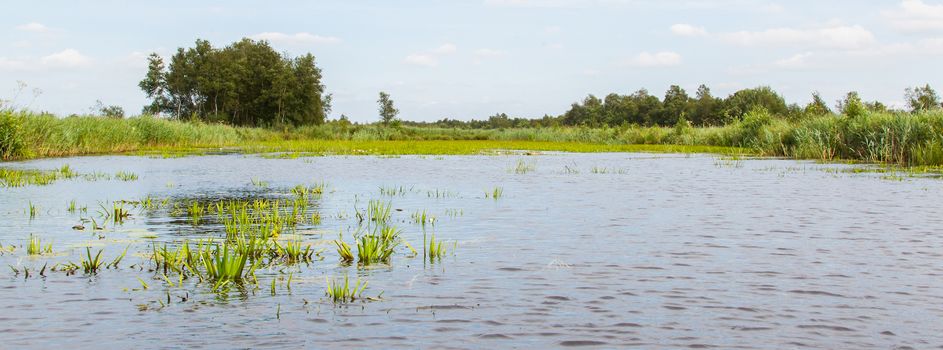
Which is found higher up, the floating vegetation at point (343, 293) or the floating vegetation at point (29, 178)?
the floating vegetation at point (29, 178)

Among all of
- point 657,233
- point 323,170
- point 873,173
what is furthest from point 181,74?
point 657,233

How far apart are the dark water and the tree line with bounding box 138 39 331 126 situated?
96702 millimetres

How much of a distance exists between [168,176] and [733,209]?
18672 mm

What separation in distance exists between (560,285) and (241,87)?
364ft

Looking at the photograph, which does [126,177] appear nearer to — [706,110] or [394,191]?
[394,191]

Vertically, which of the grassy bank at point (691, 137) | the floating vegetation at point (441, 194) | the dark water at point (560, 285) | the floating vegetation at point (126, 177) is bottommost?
the dark water at point (560, 285)

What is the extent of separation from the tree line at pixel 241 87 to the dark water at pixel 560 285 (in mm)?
96702

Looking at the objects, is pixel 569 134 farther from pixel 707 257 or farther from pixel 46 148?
pixel 707 257

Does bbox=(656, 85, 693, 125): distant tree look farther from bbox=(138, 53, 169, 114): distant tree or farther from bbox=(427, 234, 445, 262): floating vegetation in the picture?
bbox=(427, 234, 445, 262): floating vegetation

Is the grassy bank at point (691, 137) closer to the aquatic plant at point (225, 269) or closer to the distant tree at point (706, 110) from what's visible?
the aquatic plant at point (225, 269)

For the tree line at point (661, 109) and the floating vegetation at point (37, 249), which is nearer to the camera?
the floating vegetation at point (37, 249)

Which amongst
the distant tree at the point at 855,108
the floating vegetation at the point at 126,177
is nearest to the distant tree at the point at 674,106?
the distant tree at the point at 855,108

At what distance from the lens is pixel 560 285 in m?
8.98

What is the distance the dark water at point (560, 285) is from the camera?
691 cm
